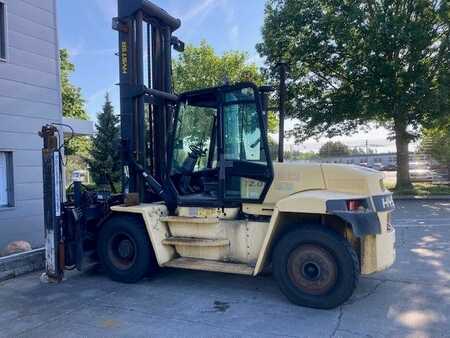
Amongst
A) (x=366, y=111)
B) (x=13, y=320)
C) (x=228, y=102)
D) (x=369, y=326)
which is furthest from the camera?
(x=366, y=111)

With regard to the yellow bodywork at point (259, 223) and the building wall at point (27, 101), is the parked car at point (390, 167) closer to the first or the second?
the building wall at point (27, 101)

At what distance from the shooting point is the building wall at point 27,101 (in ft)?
28.8

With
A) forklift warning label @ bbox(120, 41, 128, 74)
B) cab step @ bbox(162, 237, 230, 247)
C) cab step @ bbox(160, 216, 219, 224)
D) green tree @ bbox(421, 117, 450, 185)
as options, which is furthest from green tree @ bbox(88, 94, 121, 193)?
green tree @ bbox(421, 117, 450, 185)

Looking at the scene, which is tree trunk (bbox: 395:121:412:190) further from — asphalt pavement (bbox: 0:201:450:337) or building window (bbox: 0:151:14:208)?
building window (bbox: 0:151:14:208)

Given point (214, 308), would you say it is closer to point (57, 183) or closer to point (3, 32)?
point (57, 183)

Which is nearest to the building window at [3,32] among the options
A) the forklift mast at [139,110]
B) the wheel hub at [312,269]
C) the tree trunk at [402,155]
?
the forklift mast at [139,110]

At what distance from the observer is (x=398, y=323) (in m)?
4.55

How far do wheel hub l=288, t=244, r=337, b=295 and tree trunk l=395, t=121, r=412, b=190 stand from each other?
608 inches

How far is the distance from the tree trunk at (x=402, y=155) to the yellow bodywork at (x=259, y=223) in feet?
47.7

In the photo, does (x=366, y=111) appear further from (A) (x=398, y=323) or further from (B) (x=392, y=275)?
(A) (x=398, y=323)

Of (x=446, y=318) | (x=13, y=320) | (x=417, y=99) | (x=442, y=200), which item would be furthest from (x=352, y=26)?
(x=13, y=320)

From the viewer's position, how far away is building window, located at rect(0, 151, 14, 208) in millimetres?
8805

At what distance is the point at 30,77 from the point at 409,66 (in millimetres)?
14618

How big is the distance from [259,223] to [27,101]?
6.43m
